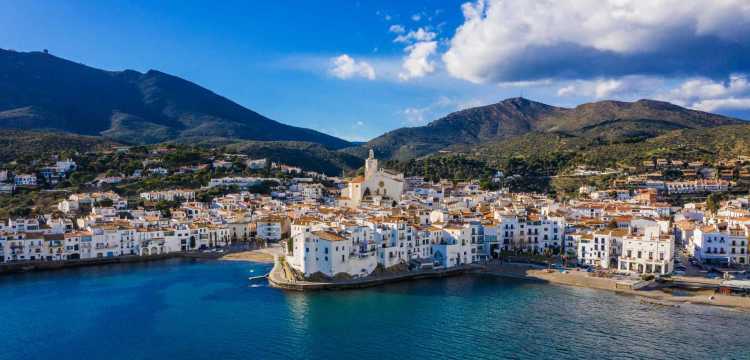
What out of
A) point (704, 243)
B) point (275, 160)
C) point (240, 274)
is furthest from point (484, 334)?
point (275, 160)

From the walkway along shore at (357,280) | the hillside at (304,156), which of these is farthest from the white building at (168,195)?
the hillside at (304,156)

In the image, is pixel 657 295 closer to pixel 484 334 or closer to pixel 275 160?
pixel 484 334

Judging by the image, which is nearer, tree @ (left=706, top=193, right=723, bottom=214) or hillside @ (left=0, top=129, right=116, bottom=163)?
tree @ (left=706, top=193, right=723, bottom=214)

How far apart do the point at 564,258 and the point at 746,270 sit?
10.8 m

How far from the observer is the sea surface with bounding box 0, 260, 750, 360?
915 inches

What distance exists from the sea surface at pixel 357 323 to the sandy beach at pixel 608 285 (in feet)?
3.37

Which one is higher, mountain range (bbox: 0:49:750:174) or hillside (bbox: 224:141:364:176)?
mountain range (bbox: 0:49:750:174)

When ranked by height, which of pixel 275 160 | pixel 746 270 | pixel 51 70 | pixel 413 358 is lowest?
pixel 413 358

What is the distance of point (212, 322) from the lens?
27219mm

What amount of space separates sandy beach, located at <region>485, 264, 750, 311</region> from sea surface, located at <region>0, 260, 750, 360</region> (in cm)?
103

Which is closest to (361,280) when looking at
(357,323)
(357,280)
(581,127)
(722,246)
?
(357,280)

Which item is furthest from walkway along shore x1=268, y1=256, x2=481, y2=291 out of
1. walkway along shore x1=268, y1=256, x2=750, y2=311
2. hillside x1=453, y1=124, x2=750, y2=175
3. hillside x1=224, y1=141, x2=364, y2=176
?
hillside x1=224, y1=141, x2=364, y2=176

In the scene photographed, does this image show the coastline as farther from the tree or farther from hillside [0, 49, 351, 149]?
hillside [0, 49, 351, 149]

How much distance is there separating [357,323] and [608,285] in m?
15.8
